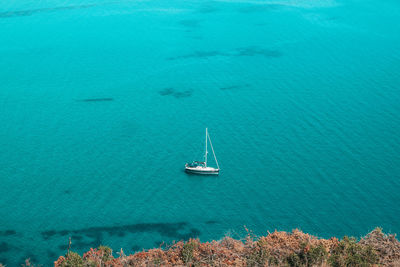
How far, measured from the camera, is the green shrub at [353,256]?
28016mm

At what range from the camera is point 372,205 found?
50.5 meters

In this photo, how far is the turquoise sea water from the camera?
1914 inches

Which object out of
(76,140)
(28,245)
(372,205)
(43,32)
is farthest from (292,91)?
(43,32)

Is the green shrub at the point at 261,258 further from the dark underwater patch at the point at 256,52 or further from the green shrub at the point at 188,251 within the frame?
the dark underwater patch at the point at 256,52

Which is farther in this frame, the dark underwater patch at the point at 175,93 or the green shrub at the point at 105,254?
the dark underwater patch at the point at 175,93

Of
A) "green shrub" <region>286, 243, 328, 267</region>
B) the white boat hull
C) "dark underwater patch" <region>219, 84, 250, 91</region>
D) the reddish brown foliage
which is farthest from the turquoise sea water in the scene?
"green shrub" <region>286, 243, 328, 267</region>

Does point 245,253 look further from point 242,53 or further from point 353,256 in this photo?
point 242,53

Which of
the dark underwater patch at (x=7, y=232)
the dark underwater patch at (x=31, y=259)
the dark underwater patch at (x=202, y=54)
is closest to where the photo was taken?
the dark underwater patch at (x=31, y=259)

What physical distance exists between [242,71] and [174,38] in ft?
67.2

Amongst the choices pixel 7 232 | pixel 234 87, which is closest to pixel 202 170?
pixel 7 232

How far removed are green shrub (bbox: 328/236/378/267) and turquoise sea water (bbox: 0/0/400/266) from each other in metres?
18.4

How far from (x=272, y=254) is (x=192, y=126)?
37.5m

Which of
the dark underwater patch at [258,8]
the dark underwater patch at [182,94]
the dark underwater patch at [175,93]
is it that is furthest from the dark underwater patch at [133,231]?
the dark underwater patch at [258,8]

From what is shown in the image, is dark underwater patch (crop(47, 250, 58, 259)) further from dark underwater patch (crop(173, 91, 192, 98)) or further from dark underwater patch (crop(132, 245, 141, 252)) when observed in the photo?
dark underwater patch (crop(173, 91, 192, 98))
